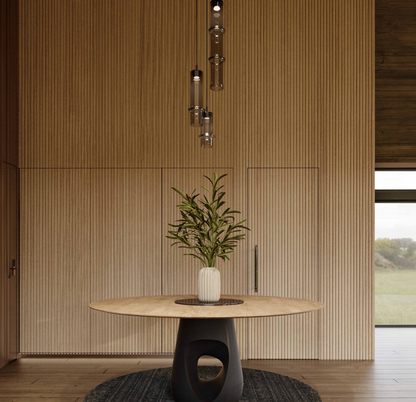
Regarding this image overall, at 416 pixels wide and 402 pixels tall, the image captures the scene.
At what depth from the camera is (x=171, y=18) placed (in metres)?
4.54

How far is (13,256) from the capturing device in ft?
14.3

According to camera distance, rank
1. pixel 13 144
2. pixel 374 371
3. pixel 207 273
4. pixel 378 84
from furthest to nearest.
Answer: pixel 378 84 < pixel 13 144 < pixel 374 371 < pixel 207 273

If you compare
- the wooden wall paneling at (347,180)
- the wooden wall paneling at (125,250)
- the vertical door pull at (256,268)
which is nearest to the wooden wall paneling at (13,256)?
the wooden wall paneling at (125,250)

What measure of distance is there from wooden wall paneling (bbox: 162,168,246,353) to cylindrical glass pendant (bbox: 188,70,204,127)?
1.62m

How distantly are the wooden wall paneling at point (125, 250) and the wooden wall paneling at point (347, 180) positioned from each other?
1.67 meters

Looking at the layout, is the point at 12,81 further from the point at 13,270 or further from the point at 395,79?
the point at 395,79

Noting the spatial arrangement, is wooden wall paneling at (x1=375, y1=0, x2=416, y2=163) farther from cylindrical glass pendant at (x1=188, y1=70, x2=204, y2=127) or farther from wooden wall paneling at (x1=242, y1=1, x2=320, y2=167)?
cylindrical glass pendant at (x1=188, y1=70, x2=204, y2=127)

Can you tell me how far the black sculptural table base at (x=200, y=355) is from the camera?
2.83m

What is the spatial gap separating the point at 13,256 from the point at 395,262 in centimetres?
430

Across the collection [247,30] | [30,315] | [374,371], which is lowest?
[374,371]

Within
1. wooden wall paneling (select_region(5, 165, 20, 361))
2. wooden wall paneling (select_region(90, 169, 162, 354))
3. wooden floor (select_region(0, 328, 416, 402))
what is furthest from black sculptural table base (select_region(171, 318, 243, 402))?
wooden wall paneling (select_region(5, 165, 20, 361))

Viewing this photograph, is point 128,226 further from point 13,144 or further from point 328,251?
point 328,251

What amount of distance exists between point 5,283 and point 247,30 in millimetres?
3430

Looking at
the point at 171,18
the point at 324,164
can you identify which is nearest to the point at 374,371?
the point at 324,164
